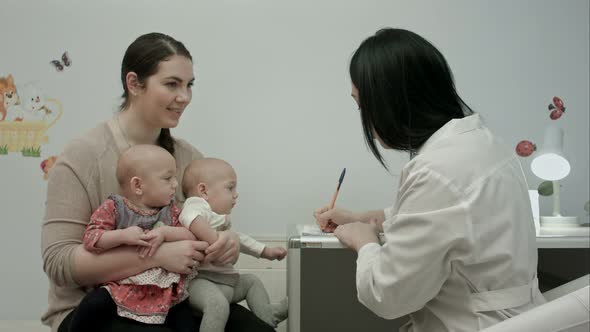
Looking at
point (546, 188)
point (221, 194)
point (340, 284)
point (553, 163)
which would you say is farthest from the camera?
point (546, 188)

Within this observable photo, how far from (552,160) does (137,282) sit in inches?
62.6

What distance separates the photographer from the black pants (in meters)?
1.32

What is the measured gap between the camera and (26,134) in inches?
92.8

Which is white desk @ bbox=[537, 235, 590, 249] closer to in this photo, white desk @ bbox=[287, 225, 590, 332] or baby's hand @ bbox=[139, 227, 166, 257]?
white desk @ bbox=[287, 225, 590, 332]

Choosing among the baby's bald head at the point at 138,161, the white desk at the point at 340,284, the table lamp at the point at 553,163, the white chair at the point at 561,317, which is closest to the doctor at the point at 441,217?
the white chair at the point at 561,317

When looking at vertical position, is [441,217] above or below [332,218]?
above

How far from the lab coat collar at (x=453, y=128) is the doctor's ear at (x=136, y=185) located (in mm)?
705

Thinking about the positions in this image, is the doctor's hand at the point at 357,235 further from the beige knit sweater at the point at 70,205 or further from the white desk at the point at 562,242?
the beige knit sweater at the point at 70,205

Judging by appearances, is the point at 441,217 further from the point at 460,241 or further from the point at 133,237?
the point at 133,237

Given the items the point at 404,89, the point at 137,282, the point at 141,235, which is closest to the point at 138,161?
the point at 141,235

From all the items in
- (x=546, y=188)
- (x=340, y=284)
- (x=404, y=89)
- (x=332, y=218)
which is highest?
(x=404, y=89)

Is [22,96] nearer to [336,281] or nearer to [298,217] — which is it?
[298,217]

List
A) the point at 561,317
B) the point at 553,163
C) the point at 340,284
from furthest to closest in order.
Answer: the point at 553,163 < the point at 340,284 < the point at 561,317

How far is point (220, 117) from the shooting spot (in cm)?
235
